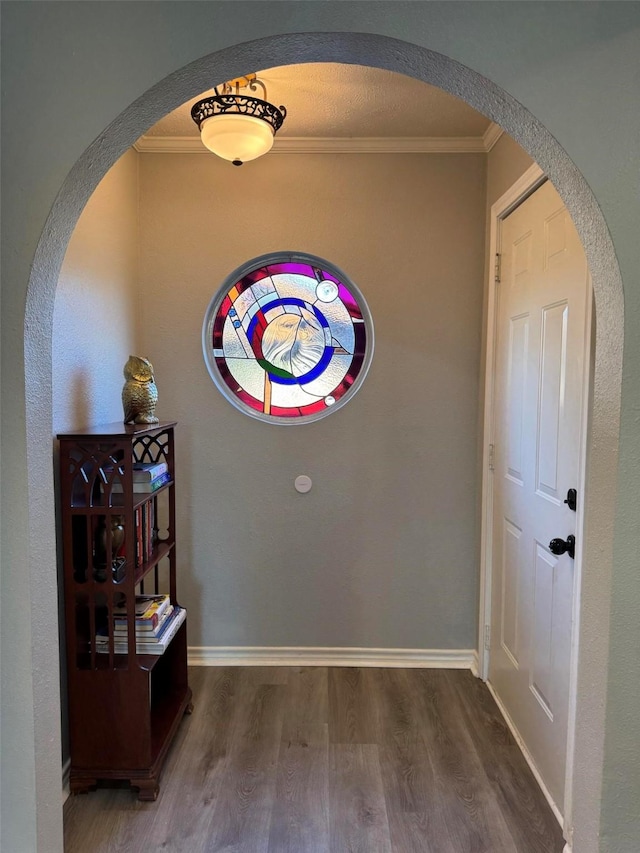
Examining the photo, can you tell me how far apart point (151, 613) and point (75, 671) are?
0.97 ft

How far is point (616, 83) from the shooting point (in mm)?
1097

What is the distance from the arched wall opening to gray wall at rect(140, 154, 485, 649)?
1.43 meters

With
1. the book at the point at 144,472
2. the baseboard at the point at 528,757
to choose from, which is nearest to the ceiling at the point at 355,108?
the book at the point at 144,472

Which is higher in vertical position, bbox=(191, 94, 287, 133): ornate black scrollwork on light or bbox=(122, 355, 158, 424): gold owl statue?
bbox=(191, 94, 287, 133): ornate black scrollwork on light

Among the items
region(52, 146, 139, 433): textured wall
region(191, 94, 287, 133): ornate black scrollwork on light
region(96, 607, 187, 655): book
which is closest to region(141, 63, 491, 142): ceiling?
region(191, 94, 287, 133): ornate black scrollwork on light

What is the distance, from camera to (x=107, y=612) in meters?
1.92

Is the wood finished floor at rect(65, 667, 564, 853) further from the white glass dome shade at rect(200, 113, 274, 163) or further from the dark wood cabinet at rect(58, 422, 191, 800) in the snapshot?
the white glass dome shade at rect(200, 113, 274, 163)

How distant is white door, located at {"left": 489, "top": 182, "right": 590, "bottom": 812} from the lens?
68.9 inches

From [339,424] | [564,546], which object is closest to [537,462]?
[564,546]

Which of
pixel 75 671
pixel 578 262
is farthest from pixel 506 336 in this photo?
pixel 75 671

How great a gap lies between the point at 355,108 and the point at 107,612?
87.2 inches

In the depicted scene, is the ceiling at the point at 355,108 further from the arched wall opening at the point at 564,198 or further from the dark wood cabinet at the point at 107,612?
the dark wood cabinet at the point at 107,612

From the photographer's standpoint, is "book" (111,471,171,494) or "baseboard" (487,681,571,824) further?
"book" (111,471,171,494)

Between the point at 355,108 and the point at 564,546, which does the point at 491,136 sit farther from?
the point at 564,546
